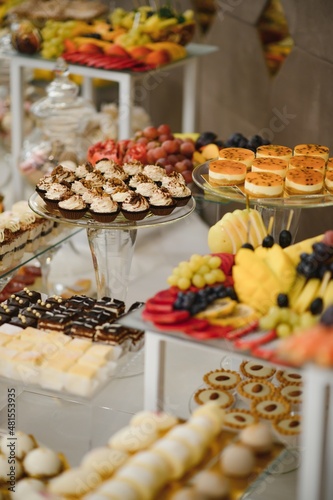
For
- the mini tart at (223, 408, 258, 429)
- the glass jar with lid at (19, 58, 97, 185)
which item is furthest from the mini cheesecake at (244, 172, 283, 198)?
the glass jar with lid at (19, 58, 97, 185)

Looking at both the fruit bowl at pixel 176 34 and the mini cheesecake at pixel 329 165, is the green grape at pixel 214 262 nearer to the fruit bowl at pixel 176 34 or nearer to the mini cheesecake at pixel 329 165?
the mini cheesecake at pixel 329 165

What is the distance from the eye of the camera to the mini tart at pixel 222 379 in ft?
8.06

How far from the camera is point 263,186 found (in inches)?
108

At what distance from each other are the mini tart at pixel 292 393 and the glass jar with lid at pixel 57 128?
6.57ft

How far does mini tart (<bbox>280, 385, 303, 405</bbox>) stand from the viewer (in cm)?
236

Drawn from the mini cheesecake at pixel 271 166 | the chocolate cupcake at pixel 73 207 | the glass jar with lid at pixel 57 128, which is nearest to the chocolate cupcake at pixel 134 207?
the chocolate cupcake at pixel 73 207

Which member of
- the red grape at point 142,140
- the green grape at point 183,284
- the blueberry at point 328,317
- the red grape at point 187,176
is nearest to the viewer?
the blueberry at point 328,317

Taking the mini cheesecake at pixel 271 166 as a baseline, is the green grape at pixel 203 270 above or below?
below

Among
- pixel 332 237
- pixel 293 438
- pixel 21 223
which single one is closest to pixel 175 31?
pixel 21 223

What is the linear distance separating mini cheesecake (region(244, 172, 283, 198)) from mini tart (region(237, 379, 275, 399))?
638mm

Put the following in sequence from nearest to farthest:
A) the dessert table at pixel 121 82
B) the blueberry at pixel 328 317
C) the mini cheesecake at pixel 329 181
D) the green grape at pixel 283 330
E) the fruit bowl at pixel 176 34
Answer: the blueberry at pixel 328 317 → the green grape at pixel 283 330 → the mini cheesecake at pixel 329 181 → the dessert table at pixel 121 82 → the fruit bowl at pixel 176 34

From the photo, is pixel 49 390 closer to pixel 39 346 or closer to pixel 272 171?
pixel 39 346

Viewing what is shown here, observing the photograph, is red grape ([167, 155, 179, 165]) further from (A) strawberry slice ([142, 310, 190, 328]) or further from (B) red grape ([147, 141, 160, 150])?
(A) strawberry slice ([142, 310, 190, 328])

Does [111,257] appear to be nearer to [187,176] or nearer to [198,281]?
[187,176]
